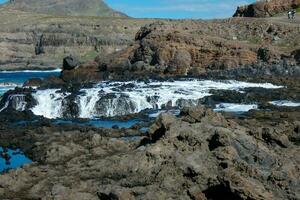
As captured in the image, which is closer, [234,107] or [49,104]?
[234,107]

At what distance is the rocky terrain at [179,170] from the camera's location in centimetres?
1204

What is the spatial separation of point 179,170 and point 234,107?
26.4 metres

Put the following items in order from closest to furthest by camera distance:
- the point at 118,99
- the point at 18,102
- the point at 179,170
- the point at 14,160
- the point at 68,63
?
the point at 179,170
the point at 14,160
the point at 118,99
the point at 18,102
the point at 68,63

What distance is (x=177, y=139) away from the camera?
1501 cm

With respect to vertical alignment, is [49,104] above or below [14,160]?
below

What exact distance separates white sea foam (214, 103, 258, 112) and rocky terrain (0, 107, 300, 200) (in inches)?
744

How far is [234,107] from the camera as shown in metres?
39.3

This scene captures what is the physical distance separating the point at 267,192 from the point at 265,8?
249ft

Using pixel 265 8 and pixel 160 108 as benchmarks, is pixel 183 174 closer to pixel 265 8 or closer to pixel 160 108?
pixel 160 108

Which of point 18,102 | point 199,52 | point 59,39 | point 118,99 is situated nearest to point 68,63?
point 199,52

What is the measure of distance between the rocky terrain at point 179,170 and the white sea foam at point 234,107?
18906mm

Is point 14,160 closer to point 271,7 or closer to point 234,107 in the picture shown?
point 234,107

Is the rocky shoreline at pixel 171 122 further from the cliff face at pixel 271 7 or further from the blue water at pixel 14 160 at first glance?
the cliff face at pixel 271 7

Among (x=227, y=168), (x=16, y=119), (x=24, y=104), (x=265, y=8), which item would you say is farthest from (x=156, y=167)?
(x=265, y=8)
